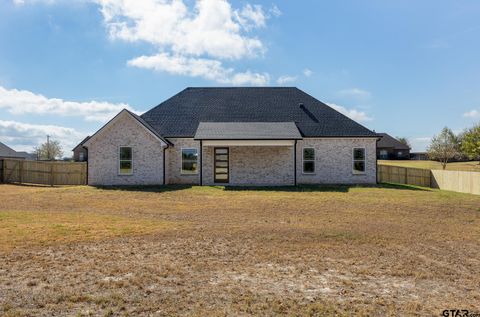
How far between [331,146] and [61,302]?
23.4 m

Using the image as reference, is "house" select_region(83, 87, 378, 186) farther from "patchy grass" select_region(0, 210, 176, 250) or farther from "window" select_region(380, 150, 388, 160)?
"window" select_region(380, 150, 388, 160)

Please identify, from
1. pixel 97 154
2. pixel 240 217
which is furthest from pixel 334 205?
pixel 97 154

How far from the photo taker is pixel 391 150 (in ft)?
277

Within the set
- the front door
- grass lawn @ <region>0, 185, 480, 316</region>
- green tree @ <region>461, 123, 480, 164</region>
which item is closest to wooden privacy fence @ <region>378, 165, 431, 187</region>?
the front door

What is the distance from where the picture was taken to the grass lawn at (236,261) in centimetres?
550

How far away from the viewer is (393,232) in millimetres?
11344

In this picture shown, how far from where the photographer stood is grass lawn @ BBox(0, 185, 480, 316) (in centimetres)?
550

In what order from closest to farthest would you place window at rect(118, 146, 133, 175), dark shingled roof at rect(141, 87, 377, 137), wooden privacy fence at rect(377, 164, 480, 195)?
window at rect(118, 146, 133, 175)
wooden privacy fence at rect(377, 164, 480, 195)
dark shingled roof at rect(141, 87, 377, 137)

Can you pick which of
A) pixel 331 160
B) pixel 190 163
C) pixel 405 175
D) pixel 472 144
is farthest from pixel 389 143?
pixel 190 163

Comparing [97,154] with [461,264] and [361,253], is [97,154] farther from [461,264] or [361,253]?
[461,264]

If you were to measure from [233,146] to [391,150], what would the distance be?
223ft

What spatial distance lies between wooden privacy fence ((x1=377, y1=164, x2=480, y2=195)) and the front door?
50.1 feet

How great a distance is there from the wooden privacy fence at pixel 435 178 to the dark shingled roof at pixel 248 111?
24.4 feet

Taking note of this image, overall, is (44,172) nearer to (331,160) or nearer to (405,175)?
(331,160)
